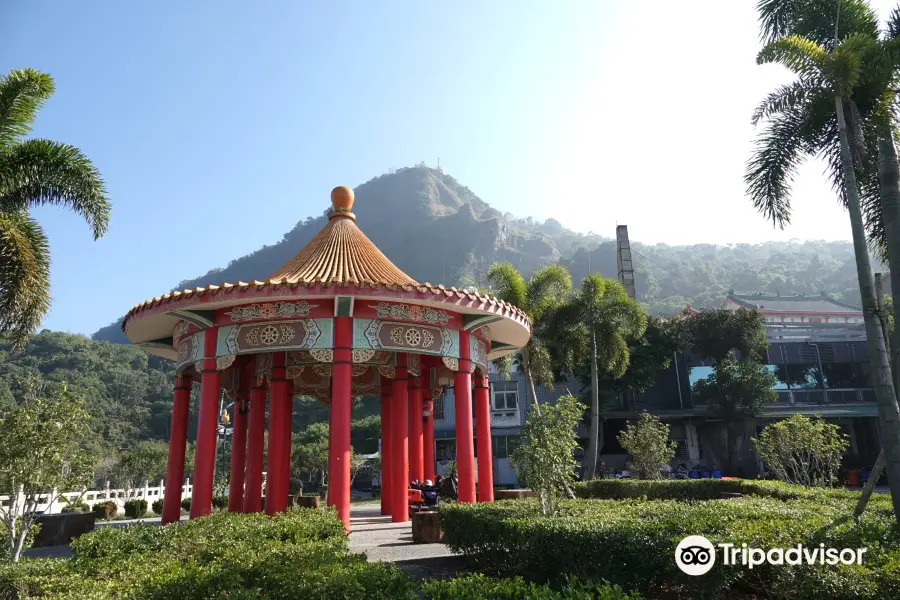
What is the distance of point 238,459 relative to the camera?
58.3 feet

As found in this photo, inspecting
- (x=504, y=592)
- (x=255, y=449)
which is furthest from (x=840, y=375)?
(x=504, y=592)

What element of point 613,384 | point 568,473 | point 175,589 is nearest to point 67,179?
point 175,589

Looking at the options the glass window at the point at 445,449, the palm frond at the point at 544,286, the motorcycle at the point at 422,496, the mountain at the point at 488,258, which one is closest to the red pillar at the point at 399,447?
the motorcycle at the point at 422,496

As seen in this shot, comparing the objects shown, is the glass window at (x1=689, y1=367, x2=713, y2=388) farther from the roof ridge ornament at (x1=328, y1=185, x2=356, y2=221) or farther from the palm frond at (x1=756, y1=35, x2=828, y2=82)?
the palm frond at (x1=756, y1=35, x2=828, y2=82)

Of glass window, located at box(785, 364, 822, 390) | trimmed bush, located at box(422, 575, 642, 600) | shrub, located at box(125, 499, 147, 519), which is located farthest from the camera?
glass window, located at box(785, 364, 822, 390)

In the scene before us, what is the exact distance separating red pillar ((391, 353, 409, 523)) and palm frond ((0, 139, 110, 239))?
7.85 meters

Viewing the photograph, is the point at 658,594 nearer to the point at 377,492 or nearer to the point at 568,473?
the point at 568,473

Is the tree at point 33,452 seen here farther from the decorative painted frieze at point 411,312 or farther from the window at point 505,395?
the window at point 505,395

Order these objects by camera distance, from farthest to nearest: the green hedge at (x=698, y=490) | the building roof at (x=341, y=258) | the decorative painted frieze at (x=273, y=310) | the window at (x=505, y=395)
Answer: the window at (x=505, y=395)
the building roof at (x=341, y=258)
the green hedge at (x=698, y=490)
the decorative painted frieze at (x=273, y=310)

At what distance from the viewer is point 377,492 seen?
138ft

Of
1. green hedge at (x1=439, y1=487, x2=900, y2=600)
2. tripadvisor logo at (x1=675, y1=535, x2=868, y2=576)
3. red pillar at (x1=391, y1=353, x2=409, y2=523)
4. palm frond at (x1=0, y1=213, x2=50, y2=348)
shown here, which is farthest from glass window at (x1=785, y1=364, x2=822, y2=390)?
palm frond at (x1=0, y1=213, x2=50, y2=348)

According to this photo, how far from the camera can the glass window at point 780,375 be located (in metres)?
39.0

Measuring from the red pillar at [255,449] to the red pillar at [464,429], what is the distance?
5389 millimetres

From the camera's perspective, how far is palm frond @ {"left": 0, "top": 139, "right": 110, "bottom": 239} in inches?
486
